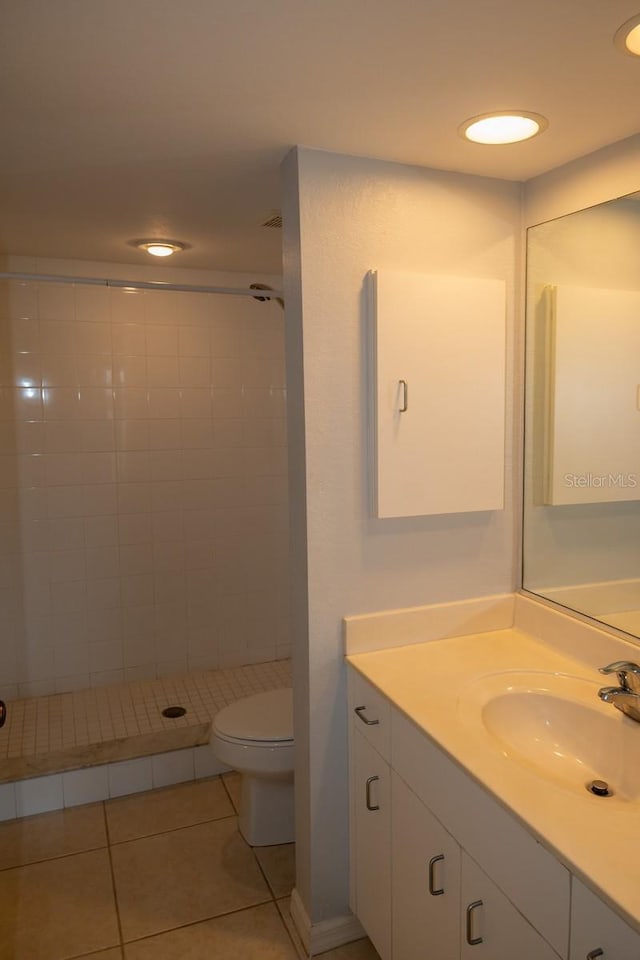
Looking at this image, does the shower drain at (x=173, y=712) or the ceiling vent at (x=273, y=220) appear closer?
the ceiling vent at (x=273, y=220)

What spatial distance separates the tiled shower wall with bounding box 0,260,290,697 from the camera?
3191 millimetres

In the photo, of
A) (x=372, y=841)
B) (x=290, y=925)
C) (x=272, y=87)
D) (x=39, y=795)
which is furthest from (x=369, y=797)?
(x=272, y=87)

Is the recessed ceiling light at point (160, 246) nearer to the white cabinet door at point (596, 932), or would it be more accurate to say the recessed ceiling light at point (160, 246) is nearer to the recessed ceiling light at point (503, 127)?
the recessed ceiling light at point (503, 127)

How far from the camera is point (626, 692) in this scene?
4.96ft

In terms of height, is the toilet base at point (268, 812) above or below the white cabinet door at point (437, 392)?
below

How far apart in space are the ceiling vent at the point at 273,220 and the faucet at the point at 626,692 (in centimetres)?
174

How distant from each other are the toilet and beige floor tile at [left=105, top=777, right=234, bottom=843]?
188mm

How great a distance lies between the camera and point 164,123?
1.60 m

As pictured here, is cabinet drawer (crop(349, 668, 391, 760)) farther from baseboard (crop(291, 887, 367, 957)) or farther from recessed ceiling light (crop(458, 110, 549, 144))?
recessed ceiling light (crop(458, 110, 549, 144))

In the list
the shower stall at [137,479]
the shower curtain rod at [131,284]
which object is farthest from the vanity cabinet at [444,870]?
the shower stall at [137,479]

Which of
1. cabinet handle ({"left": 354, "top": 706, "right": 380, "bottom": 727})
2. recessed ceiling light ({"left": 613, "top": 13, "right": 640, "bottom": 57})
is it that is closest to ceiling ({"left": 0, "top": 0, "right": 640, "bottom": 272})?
recessed ceiling light ({"left": 613, "top": 13, "right": 640, "bottom": 57})

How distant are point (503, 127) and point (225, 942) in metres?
2.32

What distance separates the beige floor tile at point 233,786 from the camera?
2.69 metres

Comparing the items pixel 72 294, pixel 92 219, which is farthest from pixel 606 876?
pixel 72 294
